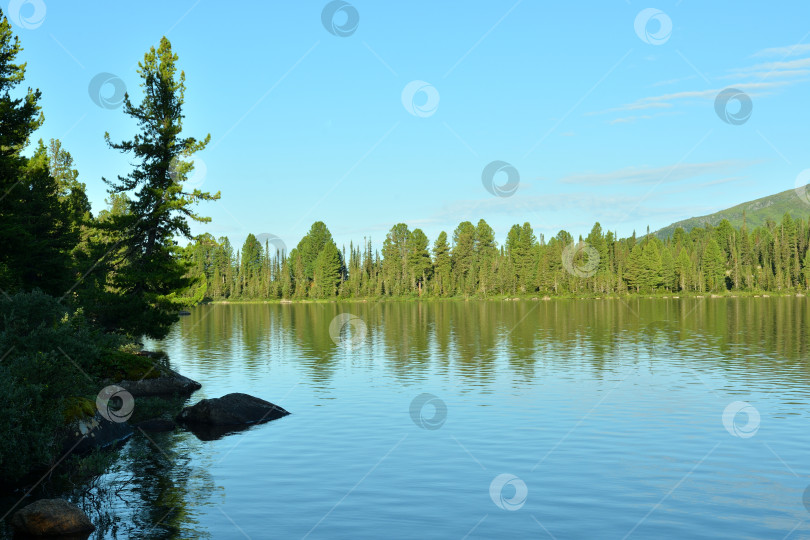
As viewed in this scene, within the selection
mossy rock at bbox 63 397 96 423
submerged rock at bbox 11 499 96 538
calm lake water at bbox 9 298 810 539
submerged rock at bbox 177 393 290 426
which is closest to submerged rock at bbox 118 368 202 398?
calm lake water at bbox 9 298 810 539

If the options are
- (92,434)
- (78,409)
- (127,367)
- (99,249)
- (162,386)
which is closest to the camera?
(78,409)

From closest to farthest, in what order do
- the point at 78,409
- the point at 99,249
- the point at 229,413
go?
the point at 78,409, the point at 229,413, the point at 99,249

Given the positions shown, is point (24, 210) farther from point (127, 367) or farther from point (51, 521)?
point (51, 521)

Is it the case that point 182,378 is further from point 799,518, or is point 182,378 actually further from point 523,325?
point 523,325

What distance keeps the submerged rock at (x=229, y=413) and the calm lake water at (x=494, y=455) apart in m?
1.17

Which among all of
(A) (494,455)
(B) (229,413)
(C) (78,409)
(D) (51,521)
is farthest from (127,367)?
(A) (494,455)

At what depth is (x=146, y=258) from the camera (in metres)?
45.4

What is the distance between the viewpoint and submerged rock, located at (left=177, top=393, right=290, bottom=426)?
2970 centimetres

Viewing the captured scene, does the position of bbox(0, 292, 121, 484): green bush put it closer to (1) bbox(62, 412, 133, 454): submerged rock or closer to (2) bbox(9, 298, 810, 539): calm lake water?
(1) bbox(62, 412, 133, 454): submerged rock

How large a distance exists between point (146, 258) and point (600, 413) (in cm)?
3058

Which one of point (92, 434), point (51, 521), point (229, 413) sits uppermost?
point (92, 434)

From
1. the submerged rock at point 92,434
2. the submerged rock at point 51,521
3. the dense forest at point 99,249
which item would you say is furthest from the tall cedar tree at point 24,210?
the submerged rock at point 51,521

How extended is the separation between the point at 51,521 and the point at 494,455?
13377 mm

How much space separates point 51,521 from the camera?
16.0 metres
